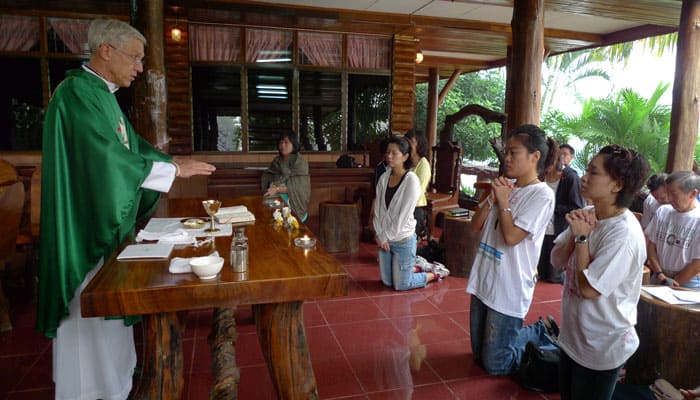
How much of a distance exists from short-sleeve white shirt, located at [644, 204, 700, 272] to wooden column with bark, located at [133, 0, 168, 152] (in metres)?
4.67

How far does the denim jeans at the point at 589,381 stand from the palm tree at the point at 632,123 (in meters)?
8.80

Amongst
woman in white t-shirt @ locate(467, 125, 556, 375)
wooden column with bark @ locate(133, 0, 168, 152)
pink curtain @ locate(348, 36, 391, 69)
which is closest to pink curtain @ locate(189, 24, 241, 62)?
pink curtain @ locate(348, 36, 391, 69)

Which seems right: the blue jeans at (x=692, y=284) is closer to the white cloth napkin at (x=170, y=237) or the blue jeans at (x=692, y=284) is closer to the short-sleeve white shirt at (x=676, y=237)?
the short-sleeve white shirt at (x=676, y=237)

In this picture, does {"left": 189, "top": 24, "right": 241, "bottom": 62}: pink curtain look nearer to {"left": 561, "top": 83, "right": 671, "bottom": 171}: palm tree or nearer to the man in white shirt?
the man in white shirt

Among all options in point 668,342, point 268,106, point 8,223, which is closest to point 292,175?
point 8,223

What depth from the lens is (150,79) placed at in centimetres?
474

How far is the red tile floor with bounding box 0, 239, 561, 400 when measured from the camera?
278 centimetres

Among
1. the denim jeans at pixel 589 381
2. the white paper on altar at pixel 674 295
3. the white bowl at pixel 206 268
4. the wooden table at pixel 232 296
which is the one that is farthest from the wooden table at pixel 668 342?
the white bowl at pixel 206 268

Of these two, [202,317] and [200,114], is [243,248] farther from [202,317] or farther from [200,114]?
[200,114]

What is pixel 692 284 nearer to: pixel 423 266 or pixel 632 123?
pixel 423 266

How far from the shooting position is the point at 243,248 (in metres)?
1.88

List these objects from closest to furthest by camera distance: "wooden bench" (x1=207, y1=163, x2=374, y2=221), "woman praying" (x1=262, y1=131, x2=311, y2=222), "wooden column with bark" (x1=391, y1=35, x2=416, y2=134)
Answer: "woman praying" (x1=262, y1=131, x2=311, y2=222) < "wooden bench" (x1=207, y1=163, x2=374, y2=221) < "wooden column with bark" (x1=391, y1=35, x2=416, y2=134)

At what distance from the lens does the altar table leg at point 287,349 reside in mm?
2178

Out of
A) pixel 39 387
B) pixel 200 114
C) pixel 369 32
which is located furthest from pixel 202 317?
pixel 369 32
